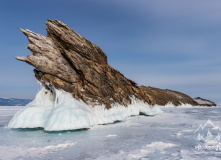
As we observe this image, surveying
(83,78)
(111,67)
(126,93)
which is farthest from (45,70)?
(126,93)

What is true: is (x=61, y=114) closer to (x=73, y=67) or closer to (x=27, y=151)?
(x=27, y=151)

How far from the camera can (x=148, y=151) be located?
21.2ft

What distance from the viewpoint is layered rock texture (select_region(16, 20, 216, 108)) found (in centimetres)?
1338

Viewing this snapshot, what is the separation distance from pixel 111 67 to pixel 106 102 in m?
4.35

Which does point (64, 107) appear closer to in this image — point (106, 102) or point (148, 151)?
point (106, 102)

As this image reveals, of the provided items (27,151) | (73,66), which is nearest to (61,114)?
(27,151)

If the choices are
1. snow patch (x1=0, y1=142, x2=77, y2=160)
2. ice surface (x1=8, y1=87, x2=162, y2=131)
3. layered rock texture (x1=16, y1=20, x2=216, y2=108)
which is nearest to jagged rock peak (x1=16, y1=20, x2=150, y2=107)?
layered rock texture (x1=16, y1=20, x2=216, y2=108)

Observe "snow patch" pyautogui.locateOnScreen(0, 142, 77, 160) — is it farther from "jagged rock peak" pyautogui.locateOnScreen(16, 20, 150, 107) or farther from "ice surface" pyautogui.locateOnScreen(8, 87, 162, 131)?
"jagged rock peak" pyautogui.locateOnScreen(16, 20, 150, 107)

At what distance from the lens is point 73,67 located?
49.1ft

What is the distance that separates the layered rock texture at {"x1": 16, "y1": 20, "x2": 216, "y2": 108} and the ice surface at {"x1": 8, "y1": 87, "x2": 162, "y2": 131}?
2.19 feet

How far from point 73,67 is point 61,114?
5602 millimetres

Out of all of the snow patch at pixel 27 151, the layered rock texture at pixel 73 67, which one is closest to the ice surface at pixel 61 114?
the layered rock texture at pixel 73 67

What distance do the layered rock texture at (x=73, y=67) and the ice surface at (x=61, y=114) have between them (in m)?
0.67

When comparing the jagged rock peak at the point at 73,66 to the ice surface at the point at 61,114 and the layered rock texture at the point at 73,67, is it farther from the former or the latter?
the ice surface at the point at 61,114
